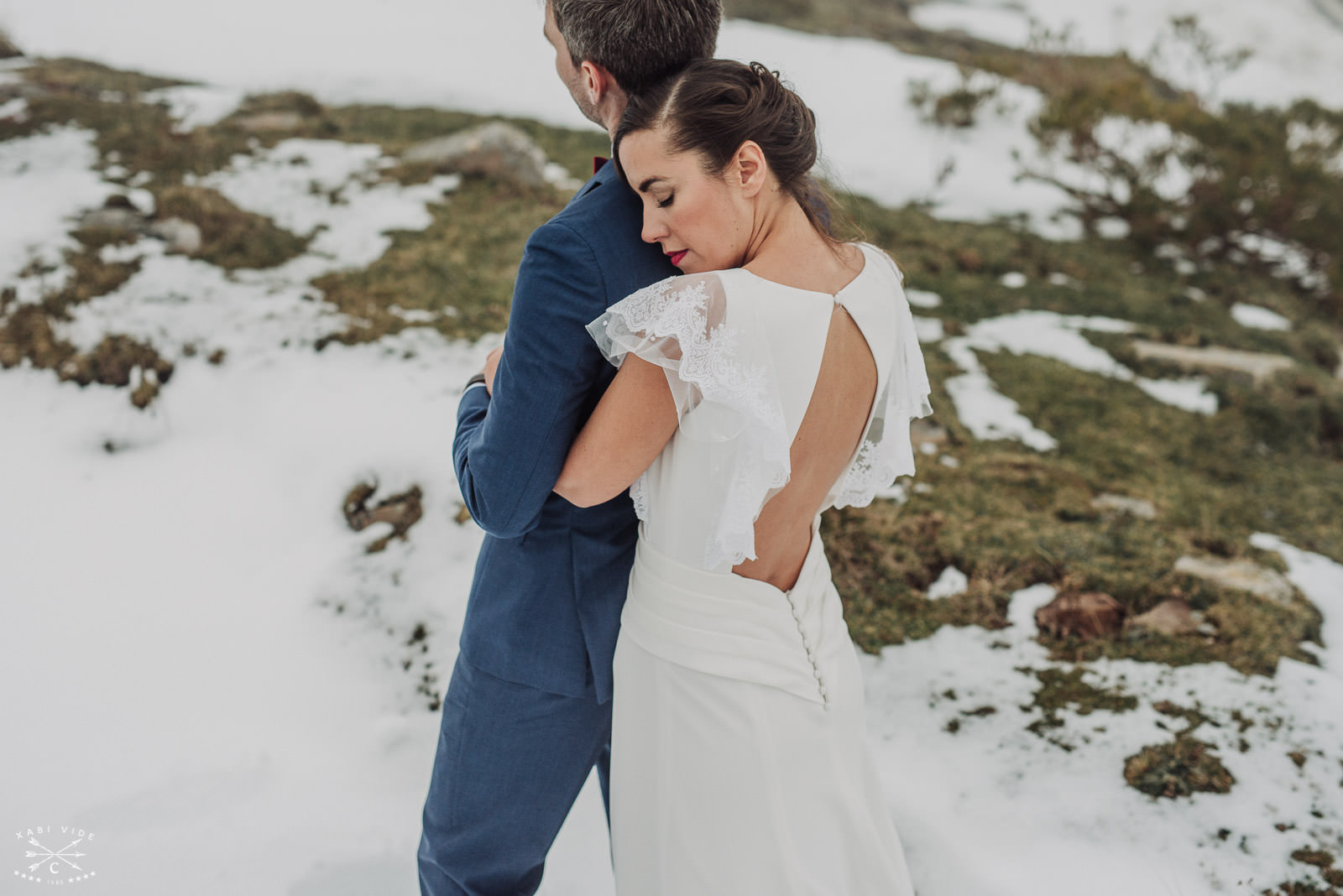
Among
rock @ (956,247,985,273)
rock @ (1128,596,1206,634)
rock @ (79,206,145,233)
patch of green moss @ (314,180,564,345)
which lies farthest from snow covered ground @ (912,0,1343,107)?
rock @ (1128,596,1206,634)

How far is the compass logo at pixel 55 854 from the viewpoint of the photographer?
2148 mm

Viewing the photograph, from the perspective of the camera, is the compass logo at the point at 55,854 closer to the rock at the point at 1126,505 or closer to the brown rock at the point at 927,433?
the brown rock at the point at 927,433

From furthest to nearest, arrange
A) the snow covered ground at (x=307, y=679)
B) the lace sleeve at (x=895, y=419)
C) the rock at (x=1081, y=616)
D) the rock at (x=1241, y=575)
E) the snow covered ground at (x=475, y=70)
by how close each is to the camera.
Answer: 1. the snow covered ground at (x=475, y=70)
2. the rock at (x=1241, y=575)
3. the rock at (x=1081, y=616)
4. the snow covered ground at (x=307, y=679)
5. the lace sleeve at (x=895, y=419)

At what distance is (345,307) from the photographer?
5098 millimetres

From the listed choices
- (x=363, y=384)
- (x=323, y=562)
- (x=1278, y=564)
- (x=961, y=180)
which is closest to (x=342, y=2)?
(x=961, y=180)

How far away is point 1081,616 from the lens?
330cm

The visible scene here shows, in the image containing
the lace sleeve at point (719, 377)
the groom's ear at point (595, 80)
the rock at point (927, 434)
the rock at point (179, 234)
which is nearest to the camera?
the lace sleeve at point (719, 377)

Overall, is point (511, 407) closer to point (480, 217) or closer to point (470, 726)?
point (470, 726)

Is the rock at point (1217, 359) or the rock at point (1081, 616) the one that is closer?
the rock at point (1081, 616)

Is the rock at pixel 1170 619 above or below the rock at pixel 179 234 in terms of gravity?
above

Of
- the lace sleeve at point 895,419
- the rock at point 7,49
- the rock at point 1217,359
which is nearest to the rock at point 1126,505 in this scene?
the rock at point 1217,359

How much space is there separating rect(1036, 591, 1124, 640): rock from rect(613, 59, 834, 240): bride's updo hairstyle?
2.63 m

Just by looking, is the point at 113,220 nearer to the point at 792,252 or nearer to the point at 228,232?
the point at 228,232

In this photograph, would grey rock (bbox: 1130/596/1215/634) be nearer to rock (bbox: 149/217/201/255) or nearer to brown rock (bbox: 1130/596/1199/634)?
brown rock (bbox: 1130/596/1199/634)
